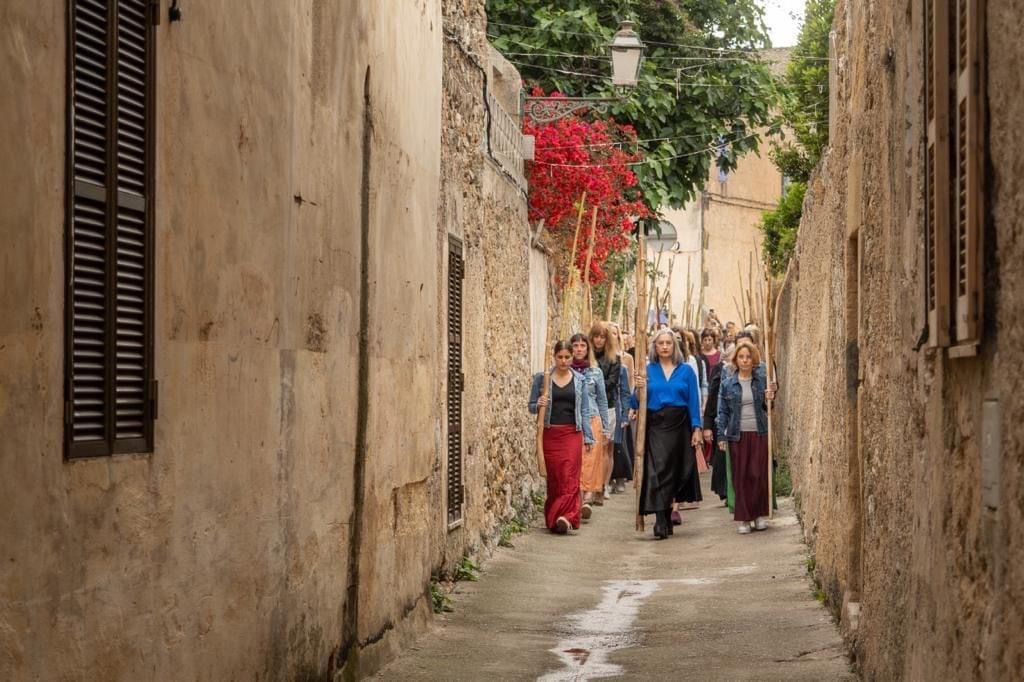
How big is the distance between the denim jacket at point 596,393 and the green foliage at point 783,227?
9679mm

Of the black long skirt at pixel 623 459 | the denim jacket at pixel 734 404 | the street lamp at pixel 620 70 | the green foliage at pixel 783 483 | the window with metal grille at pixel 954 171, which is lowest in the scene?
the green foliage at pixel 783 483

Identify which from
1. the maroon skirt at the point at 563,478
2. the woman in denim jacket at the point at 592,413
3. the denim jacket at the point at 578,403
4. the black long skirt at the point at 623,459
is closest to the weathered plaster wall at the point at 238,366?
the maroon skirt at the point at 563,478

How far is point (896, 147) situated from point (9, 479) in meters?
3.92

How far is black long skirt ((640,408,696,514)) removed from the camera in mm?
16219

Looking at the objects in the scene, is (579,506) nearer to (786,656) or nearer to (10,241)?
(786,656)

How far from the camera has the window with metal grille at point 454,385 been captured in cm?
1240

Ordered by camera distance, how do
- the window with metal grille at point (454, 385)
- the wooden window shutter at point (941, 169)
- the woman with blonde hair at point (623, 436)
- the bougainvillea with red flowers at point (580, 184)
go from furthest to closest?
the bougainvillea with red flowers at point (580, 184) < the woman with blonde hair at point (623, 436) < the window with metal grille at point (454, 385) < the wooden window shutter at point (941, 169)

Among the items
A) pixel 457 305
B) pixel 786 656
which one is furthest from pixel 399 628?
pixel 457 305

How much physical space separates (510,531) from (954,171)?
1073 cm

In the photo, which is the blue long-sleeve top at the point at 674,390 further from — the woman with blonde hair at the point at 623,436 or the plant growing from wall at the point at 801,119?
the plant growing from wall at the point at 801,119

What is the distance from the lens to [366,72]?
872 centimetres

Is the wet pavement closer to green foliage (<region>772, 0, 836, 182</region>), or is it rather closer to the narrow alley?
the narrow alley

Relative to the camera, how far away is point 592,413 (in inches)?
688

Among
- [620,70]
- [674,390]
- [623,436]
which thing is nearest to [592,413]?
[674,390]
